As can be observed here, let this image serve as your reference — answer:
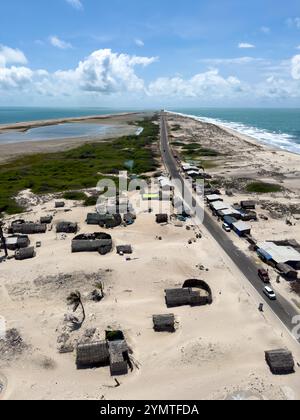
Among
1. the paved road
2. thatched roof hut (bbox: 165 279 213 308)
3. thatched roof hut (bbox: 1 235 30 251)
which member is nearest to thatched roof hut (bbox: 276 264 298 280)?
the paved road

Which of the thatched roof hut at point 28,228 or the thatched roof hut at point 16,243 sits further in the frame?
the thatched roof hut at point 28,228

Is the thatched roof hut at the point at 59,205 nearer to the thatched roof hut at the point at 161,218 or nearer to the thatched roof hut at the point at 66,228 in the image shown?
the thatched roof hut at the point at 66,228

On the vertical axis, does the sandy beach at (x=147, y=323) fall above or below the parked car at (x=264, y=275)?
below

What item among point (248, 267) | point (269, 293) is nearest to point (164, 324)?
point (269, 293)

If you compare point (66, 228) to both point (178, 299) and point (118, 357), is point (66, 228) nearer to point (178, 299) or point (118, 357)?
point (178, 299)

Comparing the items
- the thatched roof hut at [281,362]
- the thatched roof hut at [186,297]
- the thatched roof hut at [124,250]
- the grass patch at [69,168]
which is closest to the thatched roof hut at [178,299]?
the thatched roof hut at [186,297]
